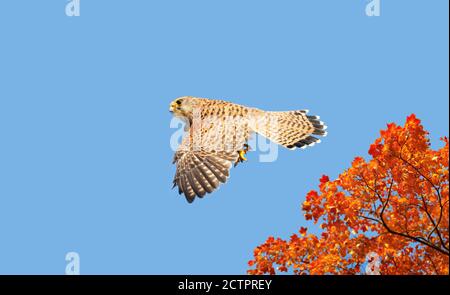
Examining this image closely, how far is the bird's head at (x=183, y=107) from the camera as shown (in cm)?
1800

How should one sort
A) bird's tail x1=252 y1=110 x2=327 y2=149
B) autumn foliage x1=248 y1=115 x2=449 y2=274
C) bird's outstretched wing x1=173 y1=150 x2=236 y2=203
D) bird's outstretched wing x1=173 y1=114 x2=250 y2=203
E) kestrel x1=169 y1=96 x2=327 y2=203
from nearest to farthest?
autumn foliage x1=248 y1=115 x2=449 y2=274
bird's outstretched wing x1=173 y1=150 x2=236 y2=203
bird's outstretched wing x1=173 y1=114 x2=250 y2=203
kestrel x1=169 y1=96 x2=327 y2=203
bird's tail x1=252 y1=110 x2=327 y2=149

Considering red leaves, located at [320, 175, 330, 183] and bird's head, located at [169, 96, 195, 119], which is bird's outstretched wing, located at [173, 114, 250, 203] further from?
red leaves, located at [320, 175, 330, 183]

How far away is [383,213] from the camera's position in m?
11.7

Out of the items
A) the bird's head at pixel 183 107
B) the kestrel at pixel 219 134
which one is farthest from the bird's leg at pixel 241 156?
the bird's head at pixel 183 107

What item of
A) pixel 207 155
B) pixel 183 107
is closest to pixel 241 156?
pixel 207 155

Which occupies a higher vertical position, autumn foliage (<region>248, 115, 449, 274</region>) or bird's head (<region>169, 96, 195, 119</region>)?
bird's head (<region>169, 96, 195, 119</region>)

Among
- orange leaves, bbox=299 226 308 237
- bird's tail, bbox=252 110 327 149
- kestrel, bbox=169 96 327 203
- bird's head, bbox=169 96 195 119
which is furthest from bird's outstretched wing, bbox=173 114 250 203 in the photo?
orange leaves, bbox=299 226 308 237

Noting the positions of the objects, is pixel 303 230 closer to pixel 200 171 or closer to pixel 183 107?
pixel 200 171

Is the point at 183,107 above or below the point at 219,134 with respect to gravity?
above

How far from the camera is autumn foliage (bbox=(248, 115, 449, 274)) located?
11.2 m

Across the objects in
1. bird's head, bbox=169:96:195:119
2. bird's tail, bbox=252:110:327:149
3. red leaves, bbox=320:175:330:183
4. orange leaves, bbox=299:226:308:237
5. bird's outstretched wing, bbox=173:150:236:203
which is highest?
bird's head, bbox=169:96:195:119

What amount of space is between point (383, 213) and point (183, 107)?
301 inches

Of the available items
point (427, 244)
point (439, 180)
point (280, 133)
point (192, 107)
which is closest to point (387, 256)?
point (427, 244)
